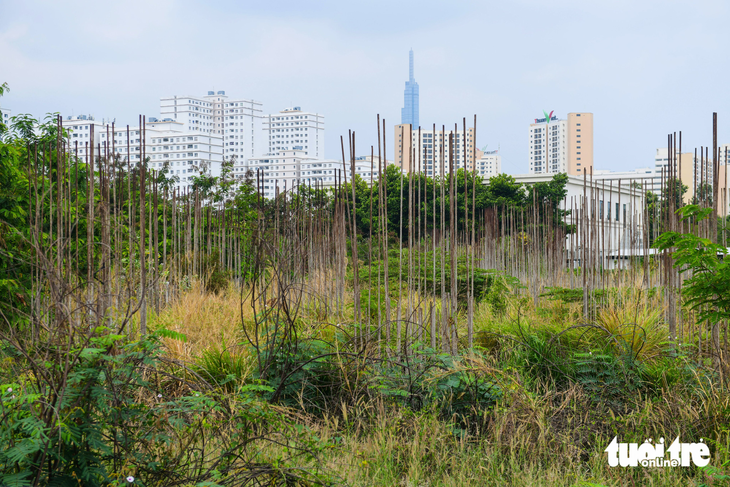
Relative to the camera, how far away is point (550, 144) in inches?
4168

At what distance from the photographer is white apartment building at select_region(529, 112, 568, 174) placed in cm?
10275

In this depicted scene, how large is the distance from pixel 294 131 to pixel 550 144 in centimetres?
5609

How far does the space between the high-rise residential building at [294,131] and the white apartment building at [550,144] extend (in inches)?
1864

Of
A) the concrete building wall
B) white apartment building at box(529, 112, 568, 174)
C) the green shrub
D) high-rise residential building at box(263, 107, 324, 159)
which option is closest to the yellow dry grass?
the green shrub

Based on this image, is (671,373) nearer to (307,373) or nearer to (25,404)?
(307,373)

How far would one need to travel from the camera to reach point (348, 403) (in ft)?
14.2

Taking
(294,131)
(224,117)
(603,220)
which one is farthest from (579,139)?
(603,220)

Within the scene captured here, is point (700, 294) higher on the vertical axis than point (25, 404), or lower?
higher

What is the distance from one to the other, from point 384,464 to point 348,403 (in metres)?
0.99

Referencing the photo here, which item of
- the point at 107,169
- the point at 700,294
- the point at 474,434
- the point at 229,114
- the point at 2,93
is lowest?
the point at 474,434

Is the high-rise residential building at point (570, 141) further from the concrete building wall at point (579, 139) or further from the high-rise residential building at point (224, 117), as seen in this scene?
the high-rise residential building at point (224, 117)

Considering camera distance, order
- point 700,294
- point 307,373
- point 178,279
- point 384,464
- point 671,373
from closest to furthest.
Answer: point 384,464 → point 700,294 → point 307,373 → point 671,373 → point 178,279

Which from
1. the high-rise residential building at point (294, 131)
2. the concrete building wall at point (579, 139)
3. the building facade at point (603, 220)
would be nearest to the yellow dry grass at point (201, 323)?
the building facade at point (603, 220)

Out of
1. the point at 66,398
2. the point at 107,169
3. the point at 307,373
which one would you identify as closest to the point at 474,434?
the point at 307,373
